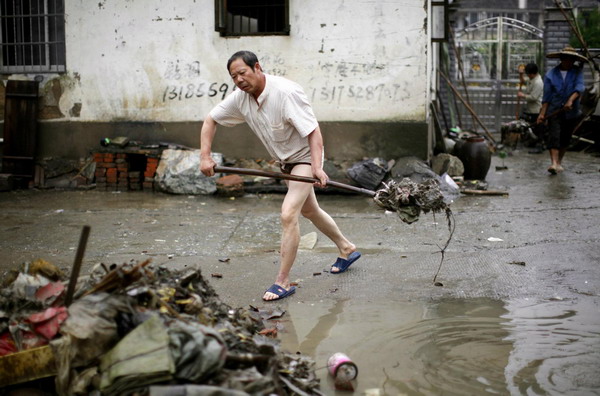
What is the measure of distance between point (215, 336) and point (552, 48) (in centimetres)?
1584

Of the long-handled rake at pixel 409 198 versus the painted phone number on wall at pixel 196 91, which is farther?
the painted phone number on wall at pixel 196 91

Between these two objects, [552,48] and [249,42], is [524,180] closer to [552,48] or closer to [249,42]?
[249,42]

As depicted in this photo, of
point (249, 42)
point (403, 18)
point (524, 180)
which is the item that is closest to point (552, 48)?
point (524, 180)

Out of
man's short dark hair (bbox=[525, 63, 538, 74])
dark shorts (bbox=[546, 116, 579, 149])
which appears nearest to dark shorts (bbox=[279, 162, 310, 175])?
dark shorts (bbox=[546, 116, 579, 149])

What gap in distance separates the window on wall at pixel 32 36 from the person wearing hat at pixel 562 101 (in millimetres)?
7499

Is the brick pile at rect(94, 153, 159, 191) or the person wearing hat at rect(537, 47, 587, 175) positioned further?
the person wearing hat at rect(537, 47, 587, 175)

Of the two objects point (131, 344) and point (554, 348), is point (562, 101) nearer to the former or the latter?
point (554, 348)

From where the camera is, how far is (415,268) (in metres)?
5.89

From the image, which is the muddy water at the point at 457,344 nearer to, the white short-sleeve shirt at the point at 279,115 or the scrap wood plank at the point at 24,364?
the white short-sleeve shirt at the point at 279,115

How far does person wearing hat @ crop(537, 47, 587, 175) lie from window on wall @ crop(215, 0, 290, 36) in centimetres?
430

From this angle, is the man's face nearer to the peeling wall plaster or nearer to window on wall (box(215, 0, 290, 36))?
the peeling wall plaster

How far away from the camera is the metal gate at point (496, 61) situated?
56.1 feet

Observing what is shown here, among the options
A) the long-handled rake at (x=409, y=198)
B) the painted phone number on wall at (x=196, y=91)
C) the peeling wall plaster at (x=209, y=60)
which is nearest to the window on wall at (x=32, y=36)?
the peeling wall plaster at (x=209, y=60)

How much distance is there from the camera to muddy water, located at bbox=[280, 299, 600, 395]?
371 cm
